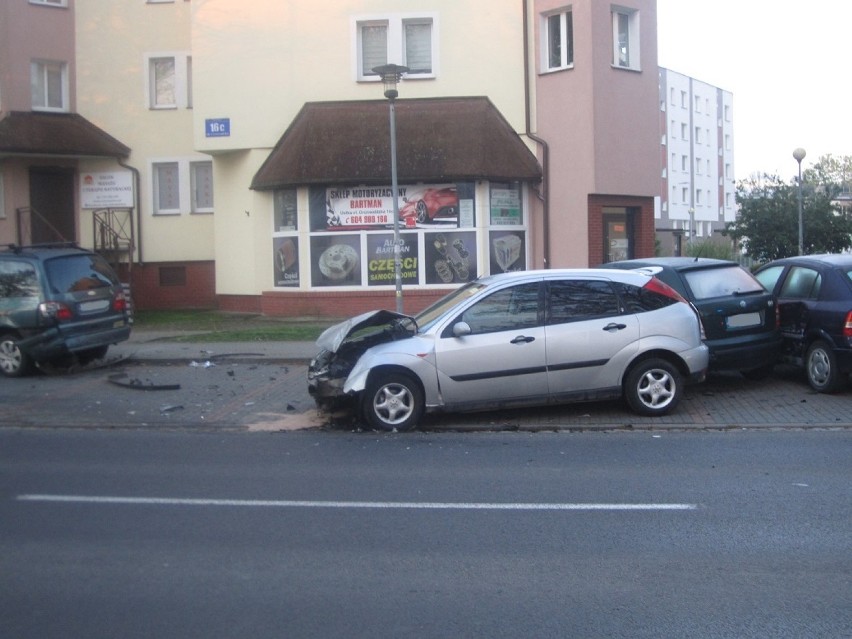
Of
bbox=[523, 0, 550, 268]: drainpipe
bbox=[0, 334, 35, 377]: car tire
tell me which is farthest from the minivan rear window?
bbox=[523, 0, 550, 268]: drainpipe

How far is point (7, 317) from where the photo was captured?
14.8 m

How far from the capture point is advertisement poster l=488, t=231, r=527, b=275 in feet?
74.3

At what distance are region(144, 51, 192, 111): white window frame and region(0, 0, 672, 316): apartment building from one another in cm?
404

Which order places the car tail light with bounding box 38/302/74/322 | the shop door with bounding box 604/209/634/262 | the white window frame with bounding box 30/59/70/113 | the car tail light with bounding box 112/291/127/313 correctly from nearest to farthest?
the car tail light with bounding box 38/302/74/322
the car tail light with bounding box 112/291/127/313
the shop door with bounding box 604/209/634/262
the white window frame with bounding box 30/59/70/113

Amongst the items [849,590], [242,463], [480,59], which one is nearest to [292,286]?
[480,59]

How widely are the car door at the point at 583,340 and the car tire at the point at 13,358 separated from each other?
8.15 metres

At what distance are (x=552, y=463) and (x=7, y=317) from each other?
9.21m

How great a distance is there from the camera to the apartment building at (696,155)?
6575 centimetres

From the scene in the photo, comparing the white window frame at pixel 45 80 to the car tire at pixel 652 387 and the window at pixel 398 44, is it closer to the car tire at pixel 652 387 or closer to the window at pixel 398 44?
the window at pixel 398 44

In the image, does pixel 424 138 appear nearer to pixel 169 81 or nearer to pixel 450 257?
pixel 450 257

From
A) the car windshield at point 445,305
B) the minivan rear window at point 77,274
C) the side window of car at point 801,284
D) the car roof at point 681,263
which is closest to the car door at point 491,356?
the car windshield at point 445,305

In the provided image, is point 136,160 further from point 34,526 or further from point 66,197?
point 34,526

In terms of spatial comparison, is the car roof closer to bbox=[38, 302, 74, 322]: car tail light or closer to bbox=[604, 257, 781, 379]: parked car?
bbox=[604, 257, 781, 379]: parked car

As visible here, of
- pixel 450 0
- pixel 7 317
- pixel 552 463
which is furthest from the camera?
pixel 450 0
